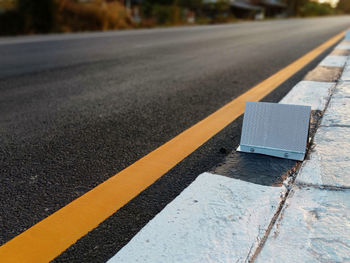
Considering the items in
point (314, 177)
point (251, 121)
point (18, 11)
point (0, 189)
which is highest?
point (18, 11)

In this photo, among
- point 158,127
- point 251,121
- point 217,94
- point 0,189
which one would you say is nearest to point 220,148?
point 251,121

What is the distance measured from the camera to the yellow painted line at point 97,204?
1242 millimetres

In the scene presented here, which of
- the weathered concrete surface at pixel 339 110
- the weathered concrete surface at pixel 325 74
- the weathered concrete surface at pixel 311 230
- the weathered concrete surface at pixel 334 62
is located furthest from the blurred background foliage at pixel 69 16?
the weathered concrete surface at pixel 311 230

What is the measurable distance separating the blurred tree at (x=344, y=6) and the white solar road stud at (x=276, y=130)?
124 meters

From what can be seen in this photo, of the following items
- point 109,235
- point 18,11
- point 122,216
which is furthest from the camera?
point 18,11

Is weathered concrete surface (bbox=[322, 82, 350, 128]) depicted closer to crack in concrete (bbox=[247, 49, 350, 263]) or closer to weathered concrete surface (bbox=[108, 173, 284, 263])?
crack in concrete (bbox=[247, 49, 350, 263])

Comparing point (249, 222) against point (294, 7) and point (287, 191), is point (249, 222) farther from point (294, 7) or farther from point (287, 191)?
point (294, 7)

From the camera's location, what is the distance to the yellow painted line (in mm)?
1242

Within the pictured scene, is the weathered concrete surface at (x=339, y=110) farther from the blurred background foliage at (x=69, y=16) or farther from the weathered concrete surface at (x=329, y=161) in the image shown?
the blurred background foliage at (x=69, y=16)

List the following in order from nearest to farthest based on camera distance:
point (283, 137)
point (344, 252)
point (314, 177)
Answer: point (344, 252), point (314, 177), point (283, 137)

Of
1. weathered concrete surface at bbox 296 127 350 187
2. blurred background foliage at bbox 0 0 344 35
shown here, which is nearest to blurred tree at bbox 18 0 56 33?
blurred background foliage at bbox 0 0 344 35

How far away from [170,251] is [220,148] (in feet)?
3.37

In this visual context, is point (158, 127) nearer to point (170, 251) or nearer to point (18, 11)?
point (170, 251)

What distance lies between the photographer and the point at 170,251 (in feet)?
3.80
